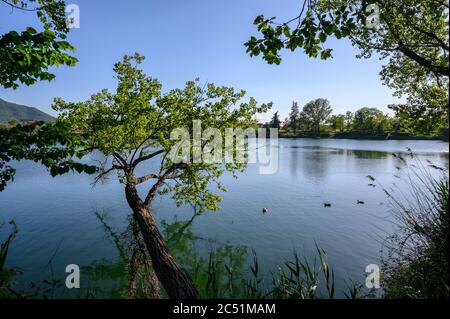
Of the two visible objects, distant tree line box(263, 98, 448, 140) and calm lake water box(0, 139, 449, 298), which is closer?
calm lake water box(0, 139, 449, 298)

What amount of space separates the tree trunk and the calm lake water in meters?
3.81

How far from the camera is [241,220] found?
63.9 ft

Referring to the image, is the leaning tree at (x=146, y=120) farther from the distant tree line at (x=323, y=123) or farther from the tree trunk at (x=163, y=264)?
the distant tree line at (x=323, y=123)

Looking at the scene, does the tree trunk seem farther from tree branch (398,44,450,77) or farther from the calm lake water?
tree branch (398,44,450,77)

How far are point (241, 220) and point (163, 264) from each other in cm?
1105

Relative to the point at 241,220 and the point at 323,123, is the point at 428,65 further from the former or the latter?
the point at 323,123

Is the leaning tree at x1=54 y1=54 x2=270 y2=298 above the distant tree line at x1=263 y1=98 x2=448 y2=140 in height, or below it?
below

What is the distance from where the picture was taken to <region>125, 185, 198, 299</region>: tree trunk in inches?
301

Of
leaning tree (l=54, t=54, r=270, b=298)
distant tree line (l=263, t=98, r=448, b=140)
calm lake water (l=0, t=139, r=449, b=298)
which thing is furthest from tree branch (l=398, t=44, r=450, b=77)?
distant tree line (l=263, t=98, r=448, b=140)

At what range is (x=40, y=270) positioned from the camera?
1232 centimetres

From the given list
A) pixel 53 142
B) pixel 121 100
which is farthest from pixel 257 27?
pixel 121 100

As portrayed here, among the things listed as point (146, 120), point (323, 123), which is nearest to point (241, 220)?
point (146, 120)

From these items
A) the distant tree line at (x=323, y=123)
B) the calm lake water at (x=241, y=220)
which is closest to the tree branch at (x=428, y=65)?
the calm lake water at (x=241, y=220)
